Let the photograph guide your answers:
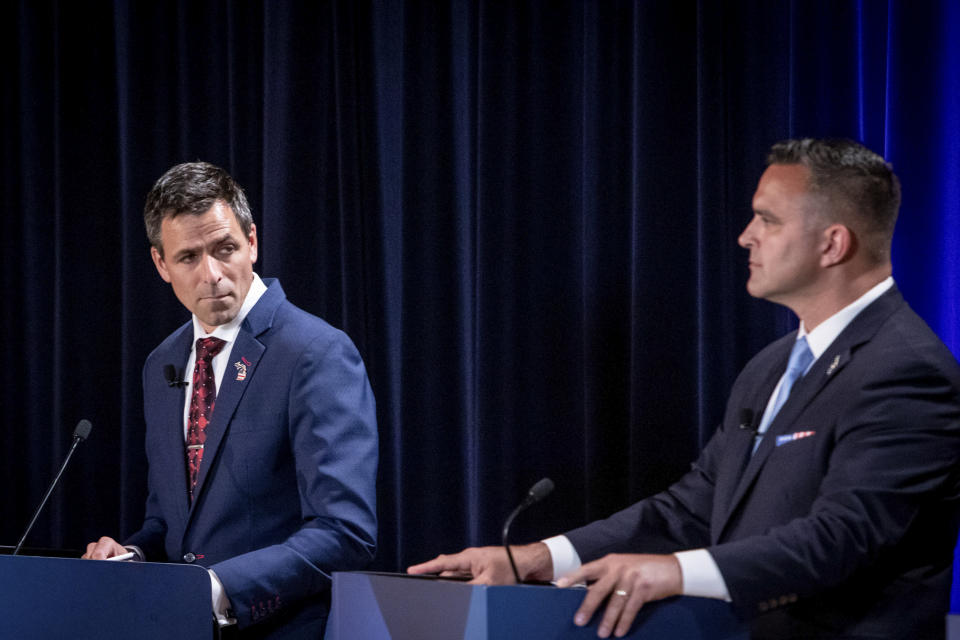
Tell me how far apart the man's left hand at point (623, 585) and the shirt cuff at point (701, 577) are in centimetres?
1

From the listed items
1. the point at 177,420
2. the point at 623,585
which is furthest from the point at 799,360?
the point at 177,420

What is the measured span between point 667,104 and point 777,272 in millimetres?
1161

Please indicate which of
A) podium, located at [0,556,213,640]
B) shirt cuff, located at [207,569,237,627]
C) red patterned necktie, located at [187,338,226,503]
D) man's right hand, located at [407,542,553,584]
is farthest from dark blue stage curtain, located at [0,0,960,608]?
podium, located at [0,556,213,640]

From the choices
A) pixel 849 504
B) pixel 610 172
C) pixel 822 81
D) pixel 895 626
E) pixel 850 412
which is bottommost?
pixel 895 626

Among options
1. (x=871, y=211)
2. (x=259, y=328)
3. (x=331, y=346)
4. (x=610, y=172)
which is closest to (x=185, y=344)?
(x=259, y=328)

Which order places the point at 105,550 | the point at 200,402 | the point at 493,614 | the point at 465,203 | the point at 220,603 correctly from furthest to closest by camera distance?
the point at 465,203, the point at 200,402, the point at 105,550, the point at 220,603, the point at 493,614

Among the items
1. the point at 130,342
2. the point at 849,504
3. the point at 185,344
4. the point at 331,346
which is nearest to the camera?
the point at 849,504

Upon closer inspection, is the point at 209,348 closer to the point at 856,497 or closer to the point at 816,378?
the point at 816,378

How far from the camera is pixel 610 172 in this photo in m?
3.27

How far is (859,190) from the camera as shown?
7.09ft

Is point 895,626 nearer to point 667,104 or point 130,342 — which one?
point 667,104

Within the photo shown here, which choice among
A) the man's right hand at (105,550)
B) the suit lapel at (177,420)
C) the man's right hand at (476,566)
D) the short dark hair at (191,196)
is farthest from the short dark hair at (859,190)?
the man's right hand at (105,550)

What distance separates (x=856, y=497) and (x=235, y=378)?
1512mm

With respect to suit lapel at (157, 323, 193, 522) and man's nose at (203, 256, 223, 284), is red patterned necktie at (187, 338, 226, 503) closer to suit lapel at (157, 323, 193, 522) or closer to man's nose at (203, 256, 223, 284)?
suit lapel at (157, 323, 193, 522)
